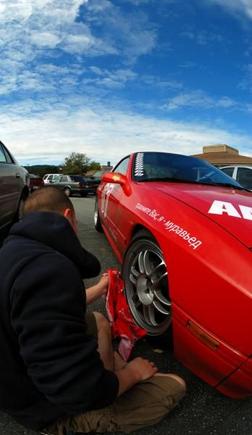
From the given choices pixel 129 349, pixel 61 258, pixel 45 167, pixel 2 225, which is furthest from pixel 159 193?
pixel 45 167

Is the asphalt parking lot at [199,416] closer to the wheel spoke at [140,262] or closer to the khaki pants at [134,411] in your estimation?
the khaki pants at [134,411]

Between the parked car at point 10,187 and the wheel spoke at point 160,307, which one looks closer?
the wheel spoke at point 160,307

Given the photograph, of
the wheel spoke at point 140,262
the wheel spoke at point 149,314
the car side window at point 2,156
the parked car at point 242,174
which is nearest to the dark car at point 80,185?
the parked car at point 242,174

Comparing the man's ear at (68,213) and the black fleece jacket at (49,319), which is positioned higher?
the man's ear at (68,213)

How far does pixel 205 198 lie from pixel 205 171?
1.32 m

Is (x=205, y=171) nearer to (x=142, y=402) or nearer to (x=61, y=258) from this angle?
(x=142, y=402)

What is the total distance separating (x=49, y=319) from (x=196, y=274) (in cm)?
87

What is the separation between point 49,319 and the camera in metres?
1.21

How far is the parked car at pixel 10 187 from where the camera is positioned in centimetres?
490

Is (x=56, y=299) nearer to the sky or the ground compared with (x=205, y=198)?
nearer to the ground

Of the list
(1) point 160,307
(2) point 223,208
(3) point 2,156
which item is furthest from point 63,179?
(2) point 223,208

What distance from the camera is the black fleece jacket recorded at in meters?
1.21

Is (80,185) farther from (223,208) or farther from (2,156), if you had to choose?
(223,208)

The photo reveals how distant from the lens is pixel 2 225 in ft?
16.1
